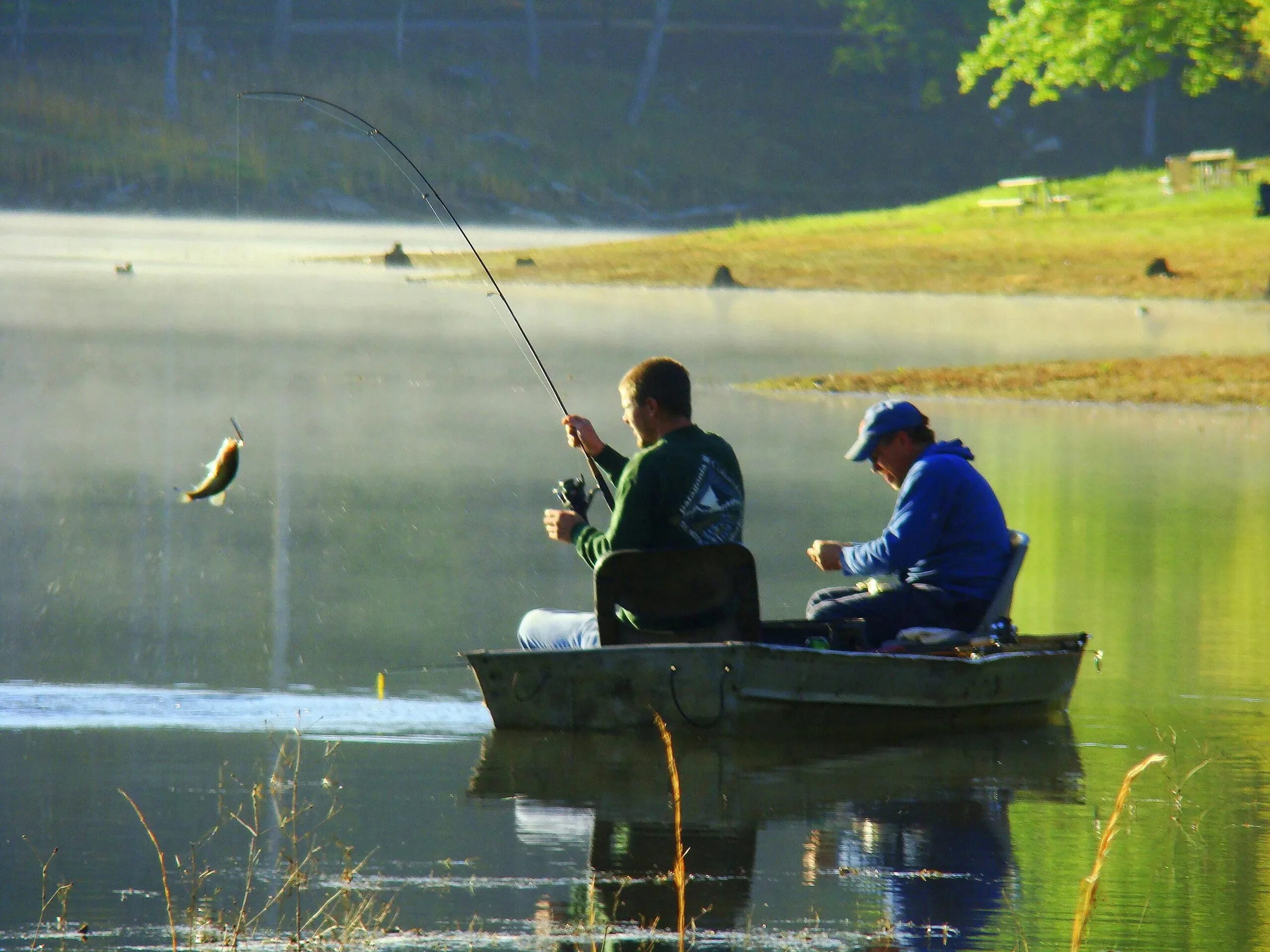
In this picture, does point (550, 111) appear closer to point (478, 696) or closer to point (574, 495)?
point (478, 696)

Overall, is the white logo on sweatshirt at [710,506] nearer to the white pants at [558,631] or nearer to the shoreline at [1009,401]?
the white pants at [558,631]

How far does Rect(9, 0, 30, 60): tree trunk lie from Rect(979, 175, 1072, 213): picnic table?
1296 inches

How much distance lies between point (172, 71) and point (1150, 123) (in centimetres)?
3131

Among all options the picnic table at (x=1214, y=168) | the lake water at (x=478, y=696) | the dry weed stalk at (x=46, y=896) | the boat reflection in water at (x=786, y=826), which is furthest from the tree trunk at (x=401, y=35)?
the dry weed stalk at (x=46, y=896)

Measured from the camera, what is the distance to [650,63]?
76.1 metres

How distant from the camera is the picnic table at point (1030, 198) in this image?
45438 mm

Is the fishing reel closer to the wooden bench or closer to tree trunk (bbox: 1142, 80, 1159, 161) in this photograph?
the wooden bench

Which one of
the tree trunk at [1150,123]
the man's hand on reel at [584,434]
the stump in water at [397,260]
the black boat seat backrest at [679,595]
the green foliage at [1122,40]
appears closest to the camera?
the black boat seat backrest at [679,595]

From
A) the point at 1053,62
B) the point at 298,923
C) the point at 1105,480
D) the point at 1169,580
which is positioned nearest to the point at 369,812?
the point at 298,923

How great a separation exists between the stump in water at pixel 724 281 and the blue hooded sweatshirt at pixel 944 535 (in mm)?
28524

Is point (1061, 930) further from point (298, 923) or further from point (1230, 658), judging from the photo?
point (1230, 658)

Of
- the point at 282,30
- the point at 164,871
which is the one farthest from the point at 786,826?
the point at 282,30

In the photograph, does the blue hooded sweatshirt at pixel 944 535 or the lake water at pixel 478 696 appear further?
the blue hooded sweatshirt at pixel 944 535

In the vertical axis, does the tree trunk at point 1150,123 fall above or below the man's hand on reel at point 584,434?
above
